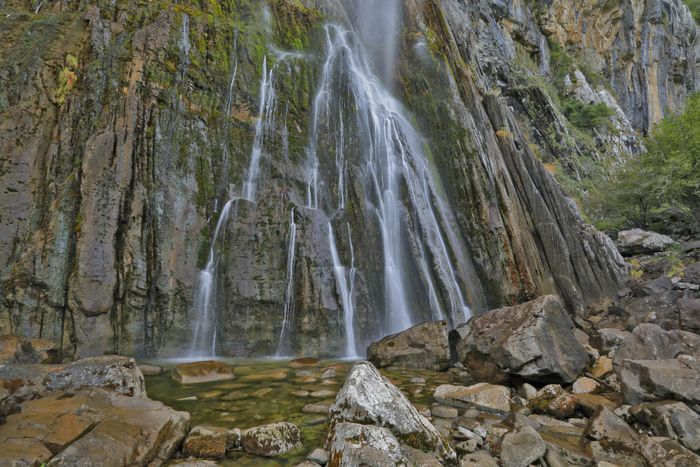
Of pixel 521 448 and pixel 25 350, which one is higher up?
pixel 25 350

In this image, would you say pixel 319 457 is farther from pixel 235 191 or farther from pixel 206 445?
pixel 235 191

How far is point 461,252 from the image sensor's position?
46.4 feet

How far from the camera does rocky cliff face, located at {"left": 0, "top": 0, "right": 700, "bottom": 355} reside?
32.9 feet

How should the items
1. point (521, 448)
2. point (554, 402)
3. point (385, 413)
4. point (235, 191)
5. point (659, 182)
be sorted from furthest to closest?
point (659, 182), point (235, 191), point (554, 402), point (385, 413), point (521, 448)

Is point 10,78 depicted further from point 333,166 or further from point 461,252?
point 461,252

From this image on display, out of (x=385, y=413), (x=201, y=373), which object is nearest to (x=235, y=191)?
(x=201, y=373)

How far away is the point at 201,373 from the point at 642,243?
833 inches

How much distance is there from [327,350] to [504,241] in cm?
732

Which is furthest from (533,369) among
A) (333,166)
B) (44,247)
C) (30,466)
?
(44,247)

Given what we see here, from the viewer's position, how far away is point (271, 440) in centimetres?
480

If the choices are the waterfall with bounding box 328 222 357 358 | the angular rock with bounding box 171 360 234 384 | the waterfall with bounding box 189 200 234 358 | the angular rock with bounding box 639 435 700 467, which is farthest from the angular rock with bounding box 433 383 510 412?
the waterfall with bounding box 189 200 234 358

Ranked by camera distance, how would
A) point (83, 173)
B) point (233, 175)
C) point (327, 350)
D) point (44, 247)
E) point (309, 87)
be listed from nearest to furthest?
point (44, 247) < point (83, 173) < point (327, 350) < point (233, 175) < point (309, 87)

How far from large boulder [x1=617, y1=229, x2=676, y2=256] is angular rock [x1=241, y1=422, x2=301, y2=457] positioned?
2086 centimetres

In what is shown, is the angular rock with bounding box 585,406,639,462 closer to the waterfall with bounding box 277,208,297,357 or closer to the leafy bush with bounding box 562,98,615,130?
the waterfall with bounding box 277,208,297,357
